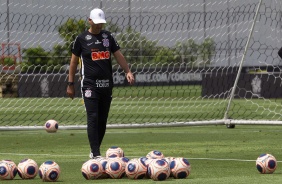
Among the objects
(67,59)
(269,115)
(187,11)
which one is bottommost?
(269,115)

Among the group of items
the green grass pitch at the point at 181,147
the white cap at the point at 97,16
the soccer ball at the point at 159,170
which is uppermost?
the white cap at the point at 97,16

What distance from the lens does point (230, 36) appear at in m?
23.7

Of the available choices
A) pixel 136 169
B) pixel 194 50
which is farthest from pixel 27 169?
pixel 194 50

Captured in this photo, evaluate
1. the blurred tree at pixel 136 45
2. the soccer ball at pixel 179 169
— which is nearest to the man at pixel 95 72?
the soccer ball at pixel 179 169

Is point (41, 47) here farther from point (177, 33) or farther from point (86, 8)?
point (177, 33)

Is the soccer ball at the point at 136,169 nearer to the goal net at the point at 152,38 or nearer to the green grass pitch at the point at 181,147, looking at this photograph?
the green grass pitch at the point at 181,147

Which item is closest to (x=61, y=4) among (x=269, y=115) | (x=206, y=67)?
(x=206, y=67)

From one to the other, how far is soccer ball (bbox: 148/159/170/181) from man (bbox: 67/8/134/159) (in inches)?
98.9

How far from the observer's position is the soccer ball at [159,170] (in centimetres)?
1047

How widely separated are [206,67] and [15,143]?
388 inches

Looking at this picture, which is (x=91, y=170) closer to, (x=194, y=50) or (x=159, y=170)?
(x=159, y=170)

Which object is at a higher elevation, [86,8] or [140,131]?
[86,8]

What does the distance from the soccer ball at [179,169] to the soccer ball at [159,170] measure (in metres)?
0.23

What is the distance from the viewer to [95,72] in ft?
43.1
